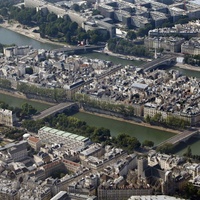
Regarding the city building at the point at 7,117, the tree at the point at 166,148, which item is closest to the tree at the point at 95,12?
the city building at the point at 7,117

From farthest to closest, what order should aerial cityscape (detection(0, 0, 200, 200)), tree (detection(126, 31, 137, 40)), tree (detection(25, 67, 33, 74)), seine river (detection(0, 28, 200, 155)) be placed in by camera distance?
tree (detection(126, 31, 137, 40)) → tree (detection(25, 67, 33, 74)) → seine river (detection(0, 28, 200, 155)) → aerial cityscape (detection(0, 0, 200, 200))

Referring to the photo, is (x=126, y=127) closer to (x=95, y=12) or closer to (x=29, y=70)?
(x=29, y=70)

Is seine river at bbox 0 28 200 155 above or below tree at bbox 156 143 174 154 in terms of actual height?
below

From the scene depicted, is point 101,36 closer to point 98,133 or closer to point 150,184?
point 98,133

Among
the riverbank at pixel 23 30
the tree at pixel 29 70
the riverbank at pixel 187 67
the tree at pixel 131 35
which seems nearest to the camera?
the tree at pixel 29 70

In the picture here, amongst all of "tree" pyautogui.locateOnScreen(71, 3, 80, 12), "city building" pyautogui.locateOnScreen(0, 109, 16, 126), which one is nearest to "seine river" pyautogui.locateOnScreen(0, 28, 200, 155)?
"city building" pyautogui.locateOnScreen(0, 109, 16, 126)

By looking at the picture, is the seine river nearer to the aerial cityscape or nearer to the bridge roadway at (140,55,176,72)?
the aerial cityscape

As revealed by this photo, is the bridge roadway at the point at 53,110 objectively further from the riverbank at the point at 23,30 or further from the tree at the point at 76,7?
the tree at the point at 76,7
